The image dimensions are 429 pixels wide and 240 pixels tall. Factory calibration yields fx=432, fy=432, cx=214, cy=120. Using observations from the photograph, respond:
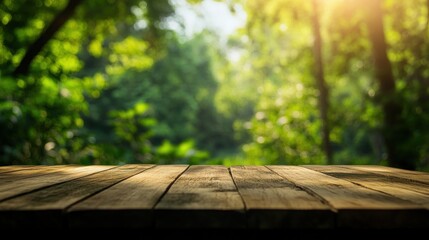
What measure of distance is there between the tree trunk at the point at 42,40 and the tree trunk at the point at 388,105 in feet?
16.4

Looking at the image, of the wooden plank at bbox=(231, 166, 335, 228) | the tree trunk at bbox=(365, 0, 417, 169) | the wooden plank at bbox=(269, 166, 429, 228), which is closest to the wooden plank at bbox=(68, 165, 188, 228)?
the wooden plank at bbox=(231, 166, 335, 228)

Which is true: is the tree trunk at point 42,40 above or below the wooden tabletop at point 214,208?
above

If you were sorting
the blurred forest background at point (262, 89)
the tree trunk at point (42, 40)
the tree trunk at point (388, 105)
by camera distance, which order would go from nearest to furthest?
the blurred forest background at point (262, 89) → the tree trunk at point (388, 105) → the tree trunk at point (42, 40)

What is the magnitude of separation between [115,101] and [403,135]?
87.6ft

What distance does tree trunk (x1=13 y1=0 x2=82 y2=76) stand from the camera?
6.96m

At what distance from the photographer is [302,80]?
38.0 ft

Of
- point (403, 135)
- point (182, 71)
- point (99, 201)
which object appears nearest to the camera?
point (99, 201)

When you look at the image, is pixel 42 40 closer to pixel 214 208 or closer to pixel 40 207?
pixel 40 207

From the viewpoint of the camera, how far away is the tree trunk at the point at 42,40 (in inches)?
274
